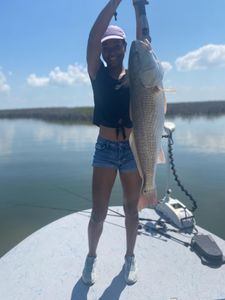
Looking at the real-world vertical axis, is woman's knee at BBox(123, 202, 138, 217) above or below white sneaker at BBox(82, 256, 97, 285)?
above

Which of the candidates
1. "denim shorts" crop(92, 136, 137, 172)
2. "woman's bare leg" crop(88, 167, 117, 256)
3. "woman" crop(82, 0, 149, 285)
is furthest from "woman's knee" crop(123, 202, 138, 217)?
"denim shorts" crop(92, 136, 137, 172)

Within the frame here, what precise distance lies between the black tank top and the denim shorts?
0.18 metres

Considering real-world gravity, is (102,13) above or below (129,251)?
above

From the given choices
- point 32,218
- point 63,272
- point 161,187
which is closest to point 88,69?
point 63,272

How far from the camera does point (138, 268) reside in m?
3.91

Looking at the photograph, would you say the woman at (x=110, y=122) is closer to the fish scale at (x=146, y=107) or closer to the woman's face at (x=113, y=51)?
the woman's face at (x=113, y=51)

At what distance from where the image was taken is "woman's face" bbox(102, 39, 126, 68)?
3.07 meters

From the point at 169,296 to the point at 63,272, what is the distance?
1143 mm

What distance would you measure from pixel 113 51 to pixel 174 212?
284 cm

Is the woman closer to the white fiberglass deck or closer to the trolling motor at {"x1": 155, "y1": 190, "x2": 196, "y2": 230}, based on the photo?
the white fiberglass deck

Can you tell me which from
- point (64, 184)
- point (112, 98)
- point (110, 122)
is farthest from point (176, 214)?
point (64, 184)

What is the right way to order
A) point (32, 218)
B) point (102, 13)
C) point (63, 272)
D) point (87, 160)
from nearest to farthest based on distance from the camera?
point (102, 13) → point (63, 272) → point (32, 218) → point (87, 160)

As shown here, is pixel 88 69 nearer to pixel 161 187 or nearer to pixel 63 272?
pixel 63 272

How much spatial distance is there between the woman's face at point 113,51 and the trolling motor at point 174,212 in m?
2.03
